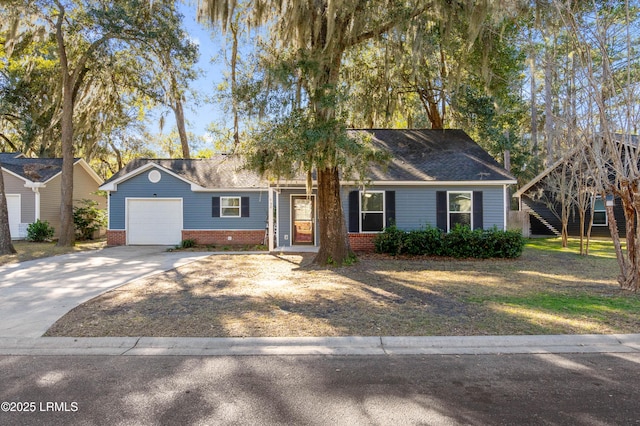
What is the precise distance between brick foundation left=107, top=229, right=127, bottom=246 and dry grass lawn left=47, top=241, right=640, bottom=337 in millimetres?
8197

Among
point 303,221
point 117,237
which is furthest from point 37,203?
point 303,221

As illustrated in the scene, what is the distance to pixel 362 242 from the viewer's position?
14.0 meters

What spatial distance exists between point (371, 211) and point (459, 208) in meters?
3.17

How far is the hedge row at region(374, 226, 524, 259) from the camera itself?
12281 millimetres

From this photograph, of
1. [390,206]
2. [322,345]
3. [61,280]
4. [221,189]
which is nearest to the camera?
[322,345]

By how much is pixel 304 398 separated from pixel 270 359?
1.03 m

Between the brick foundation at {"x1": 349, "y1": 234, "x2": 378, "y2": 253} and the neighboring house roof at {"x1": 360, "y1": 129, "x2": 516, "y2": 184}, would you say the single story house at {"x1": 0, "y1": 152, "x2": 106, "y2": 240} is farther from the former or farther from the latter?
the neighboring house roof at {"x1": 360, "y1": 129, "x2": 516, "y2": 184}

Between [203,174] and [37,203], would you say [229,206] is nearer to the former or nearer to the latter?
[203,174]

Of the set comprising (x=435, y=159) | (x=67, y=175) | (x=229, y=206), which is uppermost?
(x=435, y=159)

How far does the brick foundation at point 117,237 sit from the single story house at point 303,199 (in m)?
0.04

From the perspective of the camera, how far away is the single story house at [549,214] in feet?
62.8

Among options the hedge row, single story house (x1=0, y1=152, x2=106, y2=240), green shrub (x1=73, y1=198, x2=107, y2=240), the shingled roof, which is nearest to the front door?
the shingled roof

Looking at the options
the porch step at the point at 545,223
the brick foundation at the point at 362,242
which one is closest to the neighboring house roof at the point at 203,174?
the brick foundation at the point at 362,242

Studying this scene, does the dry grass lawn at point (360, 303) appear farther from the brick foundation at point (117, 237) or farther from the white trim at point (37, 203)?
the white trim at point (37, 203)
